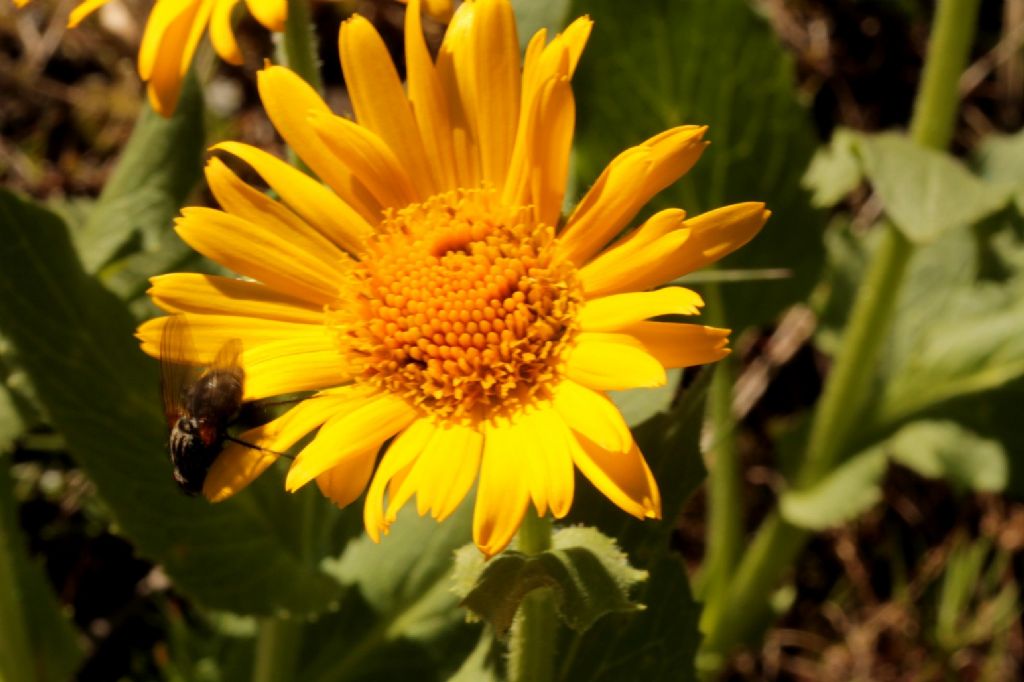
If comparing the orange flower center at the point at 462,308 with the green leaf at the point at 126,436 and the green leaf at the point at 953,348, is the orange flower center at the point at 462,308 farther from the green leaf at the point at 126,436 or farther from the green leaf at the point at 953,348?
the green leaf at the point at 953,348

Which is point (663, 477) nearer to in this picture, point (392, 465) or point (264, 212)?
point (392, 465)

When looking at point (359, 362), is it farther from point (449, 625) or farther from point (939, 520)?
point (939, 520)

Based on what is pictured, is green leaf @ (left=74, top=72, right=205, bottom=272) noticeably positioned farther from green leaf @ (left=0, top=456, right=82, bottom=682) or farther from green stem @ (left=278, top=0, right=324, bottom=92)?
green stem @ (left=278, top=0, right=324, bottom=92)

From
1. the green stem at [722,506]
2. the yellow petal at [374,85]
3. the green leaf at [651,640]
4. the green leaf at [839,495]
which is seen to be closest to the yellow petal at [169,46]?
the yellow petal at [374,85]

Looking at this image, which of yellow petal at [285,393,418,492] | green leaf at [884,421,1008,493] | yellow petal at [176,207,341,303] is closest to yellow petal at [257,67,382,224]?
yellow petal at [176,207,341,303]

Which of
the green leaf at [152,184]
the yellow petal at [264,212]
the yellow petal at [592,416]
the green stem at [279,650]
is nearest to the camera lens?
the yellow petal at [592,416]
